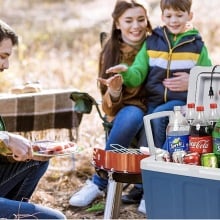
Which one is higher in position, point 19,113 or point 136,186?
point 19,113

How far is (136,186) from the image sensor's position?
406cm

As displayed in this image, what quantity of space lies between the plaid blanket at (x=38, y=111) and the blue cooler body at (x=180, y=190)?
1.55 meters

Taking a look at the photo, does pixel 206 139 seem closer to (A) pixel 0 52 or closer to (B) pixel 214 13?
(A) pixel 0 52

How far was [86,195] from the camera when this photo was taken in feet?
13.0

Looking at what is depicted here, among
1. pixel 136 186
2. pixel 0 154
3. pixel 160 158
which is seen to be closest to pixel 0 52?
pixel 0 154

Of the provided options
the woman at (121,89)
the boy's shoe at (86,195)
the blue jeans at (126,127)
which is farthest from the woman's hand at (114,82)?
the boy's shoe at (86,195)

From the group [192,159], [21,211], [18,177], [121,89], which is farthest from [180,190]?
[121,89]

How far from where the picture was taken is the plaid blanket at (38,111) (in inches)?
160

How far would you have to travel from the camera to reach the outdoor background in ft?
14.5

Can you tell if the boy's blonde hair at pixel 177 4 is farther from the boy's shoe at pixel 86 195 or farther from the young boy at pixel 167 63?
the boy's shoe at pixel 86 195

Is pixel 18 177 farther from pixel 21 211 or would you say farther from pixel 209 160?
pixel 209 160

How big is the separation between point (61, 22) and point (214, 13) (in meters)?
2.42

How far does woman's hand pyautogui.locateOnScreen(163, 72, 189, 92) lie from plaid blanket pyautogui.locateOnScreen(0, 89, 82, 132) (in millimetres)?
776

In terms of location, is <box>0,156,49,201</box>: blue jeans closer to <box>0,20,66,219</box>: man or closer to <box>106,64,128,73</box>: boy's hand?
<box>0,20,66,219</box>: man
